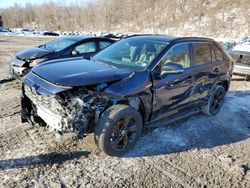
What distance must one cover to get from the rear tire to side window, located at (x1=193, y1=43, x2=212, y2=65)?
804 mm

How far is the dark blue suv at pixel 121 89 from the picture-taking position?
12.0ft

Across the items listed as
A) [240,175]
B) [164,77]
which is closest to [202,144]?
[240,175]

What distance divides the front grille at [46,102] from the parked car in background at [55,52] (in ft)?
11.1

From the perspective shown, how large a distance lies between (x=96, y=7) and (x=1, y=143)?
93743 mm

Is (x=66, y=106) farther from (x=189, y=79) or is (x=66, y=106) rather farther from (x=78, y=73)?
(x=189, y=79)

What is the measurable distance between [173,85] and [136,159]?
139cm

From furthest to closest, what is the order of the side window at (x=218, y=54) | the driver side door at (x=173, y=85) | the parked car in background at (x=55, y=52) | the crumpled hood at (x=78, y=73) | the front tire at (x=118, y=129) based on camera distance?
the parked car in background at (x=55, y=52), the side window at (x=218, y=54), the driver side door at (x=173, y=85), the front tire at (x=118, y=129), the crumpled hood at (x=78, y=73)

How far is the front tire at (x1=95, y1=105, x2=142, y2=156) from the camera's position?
3.76 metres

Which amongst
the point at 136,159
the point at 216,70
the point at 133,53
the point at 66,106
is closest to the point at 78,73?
the point at 66,106

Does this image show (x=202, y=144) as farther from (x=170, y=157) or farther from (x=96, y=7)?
(x=96, y=7)

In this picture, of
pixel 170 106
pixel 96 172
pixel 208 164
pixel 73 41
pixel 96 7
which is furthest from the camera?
pixel 96 7

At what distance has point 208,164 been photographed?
4.06 m

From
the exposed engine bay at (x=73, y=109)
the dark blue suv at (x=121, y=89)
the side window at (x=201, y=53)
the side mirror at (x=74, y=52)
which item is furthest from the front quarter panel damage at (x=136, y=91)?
the side mirror at (x=74, y=52)

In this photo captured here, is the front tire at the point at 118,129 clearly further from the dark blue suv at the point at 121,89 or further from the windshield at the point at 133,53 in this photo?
the windshield at the point at 133,53
